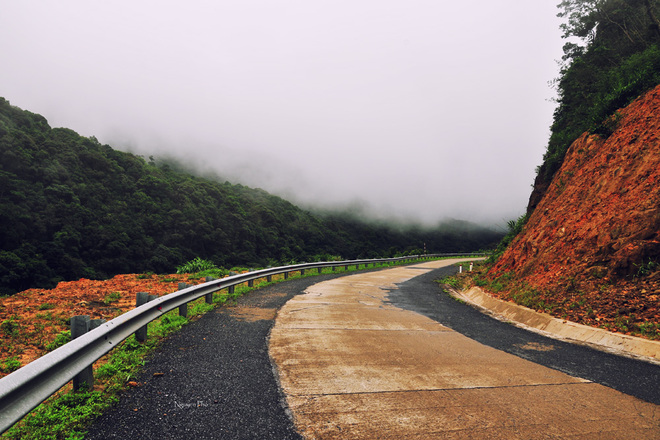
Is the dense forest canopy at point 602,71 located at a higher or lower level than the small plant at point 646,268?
higher

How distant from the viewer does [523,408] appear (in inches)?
131

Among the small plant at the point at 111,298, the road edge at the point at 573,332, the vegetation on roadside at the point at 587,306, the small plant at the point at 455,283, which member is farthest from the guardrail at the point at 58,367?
the small plant at the point at 455,283

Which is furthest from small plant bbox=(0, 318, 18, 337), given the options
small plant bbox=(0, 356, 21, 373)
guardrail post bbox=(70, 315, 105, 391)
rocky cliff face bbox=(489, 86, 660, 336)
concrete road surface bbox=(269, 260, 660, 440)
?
rocky cliff face bbox=(489, 86, 660, 336)

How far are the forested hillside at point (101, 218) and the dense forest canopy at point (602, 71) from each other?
1857cm

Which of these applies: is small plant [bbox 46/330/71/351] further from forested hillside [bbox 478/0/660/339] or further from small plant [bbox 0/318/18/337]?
forested hillside [bbox 478/0/660/339]

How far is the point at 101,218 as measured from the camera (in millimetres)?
41625

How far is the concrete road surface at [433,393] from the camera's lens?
2.89 m

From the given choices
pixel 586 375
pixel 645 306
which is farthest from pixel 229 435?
pixel 645 306

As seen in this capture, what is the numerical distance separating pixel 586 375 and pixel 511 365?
33.6 inches

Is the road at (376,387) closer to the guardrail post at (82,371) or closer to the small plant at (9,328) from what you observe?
the guardrail post at (82,371)

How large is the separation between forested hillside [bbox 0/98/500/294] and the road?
19.8 meters

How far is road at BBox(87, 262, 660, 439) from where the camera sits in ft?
9.41

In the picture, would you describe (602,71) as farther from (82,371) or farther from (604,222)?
(82,371)

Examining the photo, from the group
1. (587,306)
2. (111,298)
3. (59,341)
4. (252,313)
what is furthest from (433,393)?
(111,298)
